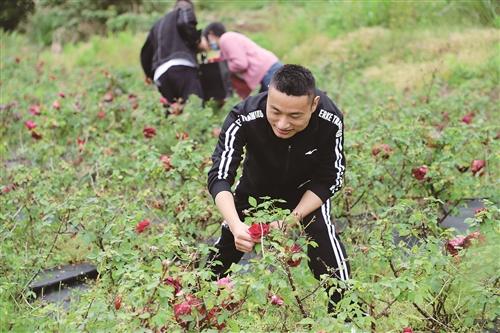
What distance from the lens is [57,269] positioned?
4.59 m

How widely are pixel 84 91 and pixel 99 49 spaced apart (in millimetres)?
5713

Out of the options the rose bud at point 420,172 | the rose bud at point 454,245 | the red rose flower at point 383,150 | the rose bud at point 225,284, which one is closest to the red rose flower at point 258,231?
the rose bud at point 225,284

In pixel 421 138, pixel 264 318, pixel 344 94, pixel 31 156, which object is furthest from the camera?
pixel 344 94

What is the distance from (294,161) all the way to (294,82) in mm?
490

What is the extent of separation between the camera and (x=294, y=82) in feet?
10.2

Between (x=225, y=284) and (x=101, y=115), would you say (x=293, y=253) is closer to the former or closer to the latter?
(x=225, y=284)

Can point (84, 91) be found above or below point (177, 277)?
below

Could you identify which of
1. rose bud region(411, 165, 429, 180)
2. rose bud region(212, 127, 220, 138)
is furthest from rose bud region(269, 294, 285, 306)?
rose bud region(212, 127, 220, 138)

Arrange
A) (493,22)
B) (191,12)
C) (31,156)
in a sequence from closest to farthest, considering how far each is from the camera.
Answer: (31,156) < (191,12) < (493,22)

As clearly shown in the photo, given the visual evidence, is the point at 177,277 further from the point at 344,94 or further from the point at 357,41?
the point at 357,41

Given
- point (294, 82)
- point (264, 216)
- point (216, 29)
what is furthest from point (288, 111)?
point (216, 29)

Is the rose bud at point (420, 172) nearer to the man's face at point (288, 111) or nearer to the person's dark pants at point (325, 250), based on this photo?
the person's dark pants at point (325, 250)

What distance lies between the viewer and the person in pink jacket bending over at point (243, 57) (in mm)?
7168

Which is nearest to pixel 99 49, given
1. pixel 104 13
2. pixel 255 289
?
pixel 104 13
